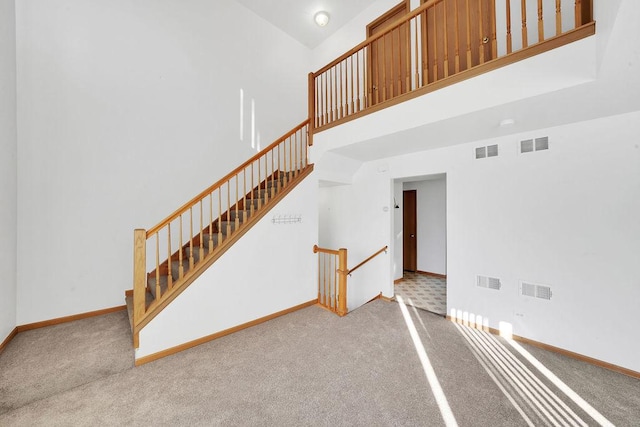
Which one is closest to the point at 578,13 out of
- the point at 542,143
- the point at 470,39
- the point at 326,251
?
the point at 542,143

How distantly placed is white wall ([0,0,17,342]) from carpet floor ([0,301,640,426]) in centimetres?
47

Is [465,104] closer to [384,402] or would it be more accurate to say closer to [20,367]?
[384,402]

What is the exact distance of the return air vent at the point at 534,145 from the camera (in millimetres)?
2760

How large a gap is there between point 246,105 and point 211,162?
1.38 metres

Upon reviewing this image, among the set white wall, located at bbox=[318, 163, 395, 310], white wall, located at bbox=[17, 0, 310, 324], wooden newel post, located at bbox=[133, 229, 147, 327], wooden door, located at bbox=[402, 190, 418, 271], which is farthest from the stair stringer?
wooden door, located at bbox=[402, 190, 418, 271]

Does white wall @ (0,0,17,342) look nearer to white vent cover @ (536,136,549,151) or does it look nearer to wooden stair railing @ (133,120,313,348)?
wooden stair railing @ (133,120,313,348)

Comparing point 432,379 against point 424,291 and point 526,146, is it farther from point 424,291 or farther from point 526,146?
point 424,291

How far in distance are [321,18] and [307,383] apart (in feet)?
19.8

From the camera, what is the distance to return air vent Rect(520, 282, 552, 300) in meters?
2.73

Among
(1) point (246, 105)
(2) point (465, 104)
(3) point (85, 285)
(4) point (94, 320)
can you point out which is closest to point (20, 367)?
(4) point (94, 320)

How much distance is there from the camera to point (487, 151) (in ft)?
10.4

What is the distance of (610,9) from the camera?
4.46ft

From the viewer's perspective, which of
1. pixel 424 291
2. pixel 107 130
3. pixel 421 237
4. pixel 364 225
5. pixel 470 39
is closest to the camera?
pixel 470 39

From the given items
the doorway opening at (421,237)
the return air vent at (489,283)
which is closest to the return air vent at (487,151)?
the return air vent at (489,283)
